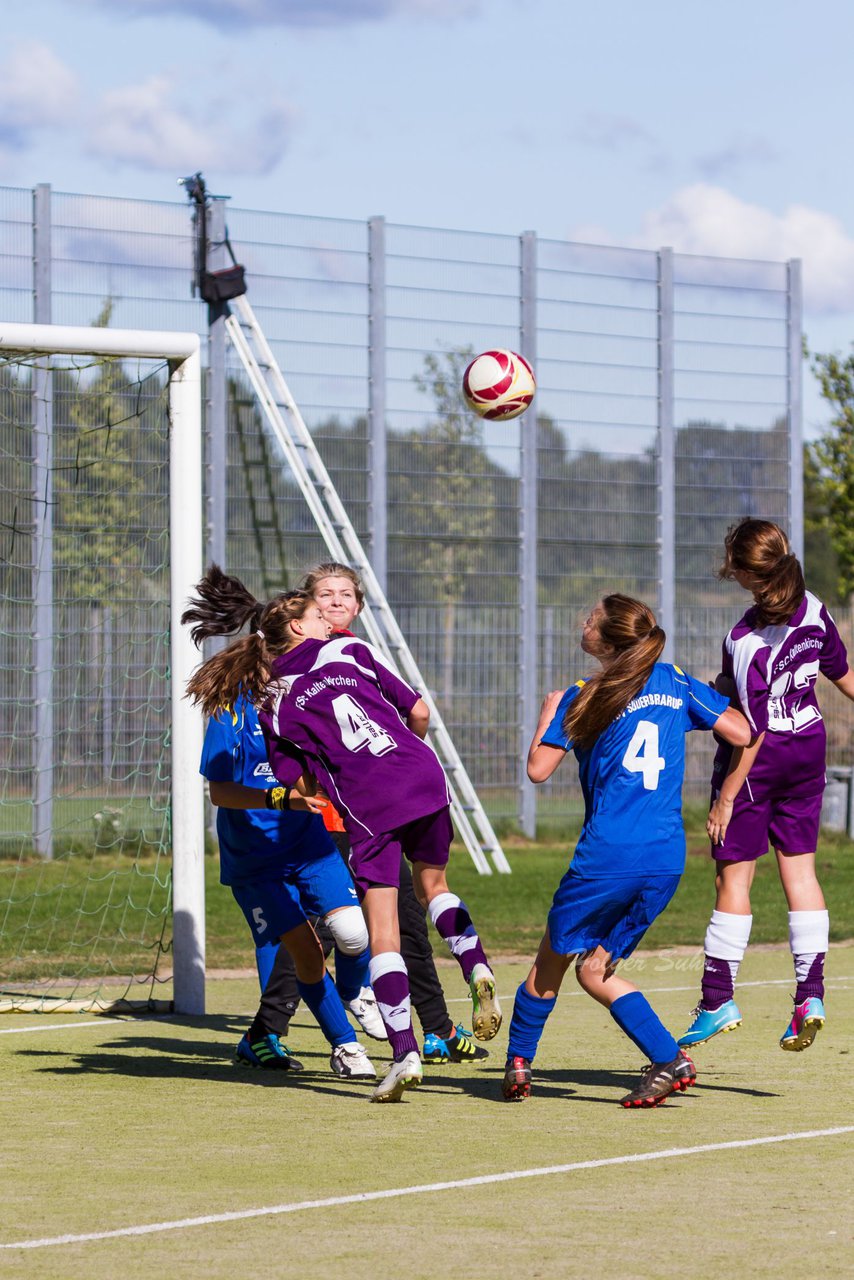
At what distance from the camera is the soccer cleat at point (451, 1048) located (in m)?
8.10

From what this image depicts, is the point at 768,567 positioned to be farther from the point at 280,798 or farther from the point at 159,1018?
the point at 159,1018

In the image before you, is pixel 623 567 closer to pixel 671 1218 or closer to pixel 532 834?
pixel 532 834

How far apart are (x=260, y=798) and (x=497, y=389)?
5.15 meters

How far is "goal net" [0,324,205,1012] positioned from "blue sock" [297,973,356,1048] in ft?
6.39

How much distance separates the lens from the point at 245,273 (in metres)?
20.8

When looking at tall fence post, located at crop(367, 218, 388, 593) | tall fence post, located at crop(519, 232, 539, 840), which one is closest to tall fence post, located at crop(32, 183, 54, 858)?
tall fence post, located at crop(367, 218, 388, 593)

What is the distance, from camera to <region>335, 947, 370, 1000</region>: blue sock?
322 inches

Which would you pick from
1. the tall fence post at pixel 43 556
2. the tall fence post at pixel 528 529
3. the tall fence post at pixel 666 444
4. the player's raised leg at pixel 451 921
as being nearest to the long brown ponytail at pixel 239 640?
the player's raised leg at pixel 451 921

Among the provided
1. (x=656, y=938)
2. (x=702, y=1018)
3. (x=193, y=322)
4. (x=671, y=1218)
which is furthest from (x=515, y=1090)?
(x=193, y=322)

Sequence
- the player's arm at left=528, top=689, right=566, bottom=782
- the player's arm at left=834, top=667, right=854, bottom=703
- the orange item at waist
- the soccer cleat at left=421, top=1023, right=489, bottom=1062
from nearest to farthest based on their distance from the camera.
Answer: the player's arm at left=528, top=689, right=566, bottom=782
the orange item at waist
the player's arm at left=834, top=667, right=854, bottom=703
the soccer cleat at left=421, top=1023, right=489, bottom=1062

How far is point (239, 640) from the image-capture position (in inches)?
286

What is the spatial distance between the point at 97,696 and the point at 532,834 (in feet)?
19.7

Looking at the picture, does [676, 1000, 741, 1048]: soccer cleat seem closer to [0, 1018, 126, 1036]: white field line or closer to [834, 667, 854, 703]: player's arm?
[834, 667, 854, 703]: player's arm

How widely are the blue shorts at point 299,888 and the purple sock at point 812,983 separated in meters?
1.67
